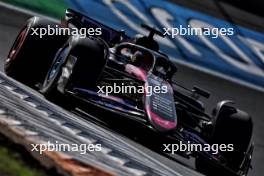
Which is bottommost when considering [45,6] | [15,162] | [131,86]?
[15,162]

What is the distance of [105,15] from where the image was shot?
1445 cm

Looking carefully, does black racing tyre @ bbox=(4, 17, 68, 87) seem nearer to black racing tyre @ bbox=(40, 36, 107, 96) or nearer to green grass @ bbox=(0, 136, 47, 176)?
black racing tyre @ bbox=(40, 36, 107, 96)

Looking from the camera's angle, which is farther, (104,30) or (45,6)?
(45,6)

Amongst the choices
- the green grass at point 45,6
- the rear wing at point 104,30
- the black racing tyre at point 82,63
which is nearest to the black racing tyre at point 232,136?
the black racing tyre at point 82,63

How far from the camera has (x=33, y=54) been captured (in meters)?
8.06

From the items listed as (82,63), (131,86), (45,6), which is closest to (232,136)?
(131,86)

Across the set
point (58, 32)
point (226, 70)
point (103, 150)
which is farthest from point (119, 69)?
point (226, 70)

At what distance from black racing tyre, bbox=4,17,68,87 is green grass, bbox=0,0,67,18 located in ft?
17.2

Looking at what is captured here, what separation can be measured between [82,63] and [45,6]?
279 inches

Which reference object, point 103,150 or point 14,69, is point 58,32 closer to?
point 14,69

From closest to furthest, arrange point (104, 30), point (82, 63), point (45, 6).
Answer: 1. point (82, 63)
2. point (104, 30)
3. point (45, 6)

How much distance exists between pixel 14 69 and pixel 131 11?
23.5 ft

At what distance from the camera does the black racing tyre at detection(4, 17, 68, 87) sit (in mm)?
8023

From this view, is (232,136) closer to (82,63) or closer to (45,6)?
(82,63)
